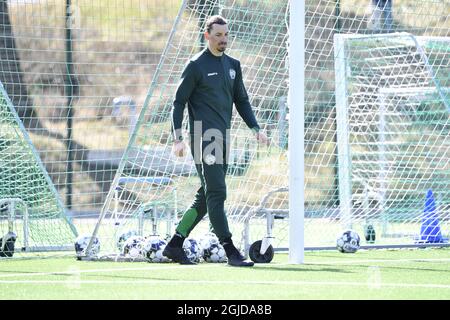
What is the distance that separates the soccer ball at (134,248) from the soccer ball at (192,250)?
40 cm

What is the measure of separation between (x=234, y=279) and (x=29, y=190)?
14.8ft

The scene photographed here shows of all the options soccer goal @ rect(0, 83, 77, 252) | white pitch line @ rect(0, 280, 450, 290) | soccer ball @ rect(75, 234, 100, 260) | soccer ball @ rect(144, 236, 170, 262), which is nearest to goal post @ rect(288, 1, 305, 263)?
soccer ball @ rect(144, 236, 170, 262)

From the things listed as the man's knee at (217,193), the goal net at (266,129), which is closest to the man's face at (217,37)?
the goal net at (266,129)

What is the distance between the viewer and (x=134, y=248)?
9164 mm

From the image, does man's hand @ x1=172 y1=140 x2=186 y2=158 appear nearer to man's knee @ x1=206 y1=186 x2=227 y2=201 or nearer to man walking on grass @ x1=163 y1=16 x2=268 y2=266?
man walking on grass @ x1=163 y1=16 x2=268 y2=266

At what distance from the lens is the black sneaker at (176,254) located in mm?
8500

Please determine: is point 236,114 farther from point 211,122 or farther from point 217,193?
point 217,193

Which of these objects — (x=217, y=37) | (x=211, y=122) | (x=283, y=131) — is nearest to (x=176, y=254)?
(x=211, y=122)

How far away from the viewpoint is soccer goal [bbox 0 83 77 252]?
1071 centimetres

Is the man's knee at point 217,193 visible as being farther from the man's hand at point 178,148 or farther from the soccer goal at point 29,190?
the soccer goal at point 29,190

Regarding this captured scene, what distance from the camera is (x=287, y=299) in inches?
231

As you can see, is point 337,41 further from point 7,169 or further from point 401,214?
point 7,169
